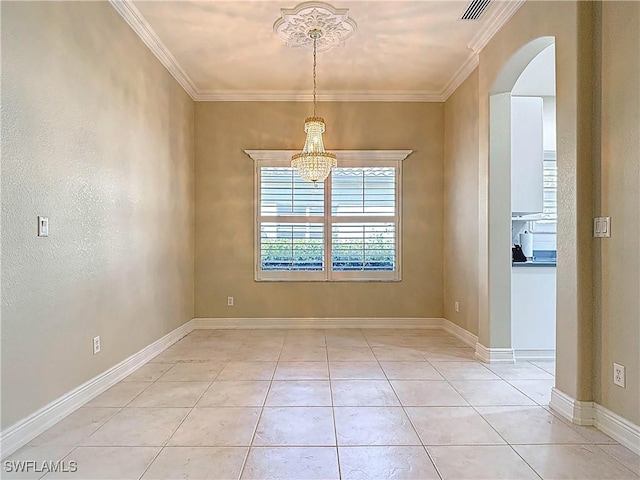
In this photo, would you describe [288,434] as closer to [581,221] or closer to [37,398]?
[37,398]

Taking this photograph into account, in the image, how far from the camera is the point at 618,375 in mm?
2285

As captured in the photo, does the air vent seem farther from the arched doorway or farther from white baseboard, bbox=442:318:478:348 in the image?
white baseboard, bbox=442:318:478:348

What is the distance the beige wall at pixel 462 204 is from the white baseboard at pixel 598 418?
165cm

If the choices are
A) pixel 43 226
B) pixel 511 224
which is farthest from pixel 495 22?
pixel 43 226

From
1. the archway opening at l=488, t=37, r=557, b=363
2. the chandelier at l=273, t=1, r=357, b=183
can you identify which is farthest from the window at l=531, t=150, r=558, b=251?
the chandelier at l=273, t=1, r=357, b=183

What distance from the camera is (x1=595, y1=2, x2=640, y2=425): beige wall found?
7.15 feet

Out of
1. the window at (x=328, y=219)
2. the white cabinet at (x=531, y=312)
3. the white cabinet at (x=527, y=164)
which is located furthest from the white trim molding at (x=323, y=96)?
the white cabinet at (x=531, y=312)

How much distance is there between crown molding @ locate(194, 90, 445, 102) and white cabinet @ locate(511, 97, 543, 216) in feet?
5.20

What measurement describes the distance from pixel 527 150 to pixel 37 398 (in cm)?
441

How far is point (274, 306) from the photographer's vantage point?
5.34 m

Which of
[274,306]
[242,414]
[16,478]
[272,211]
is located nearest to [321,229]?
[272,211]

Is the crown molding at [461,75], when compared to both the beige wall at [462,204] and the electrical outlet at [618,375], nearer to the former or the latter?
the beige wall at [462,204]

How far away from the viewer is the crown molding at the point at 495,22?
3229 millimetres

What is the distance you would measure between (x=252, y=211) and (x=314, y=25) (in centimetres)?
248
